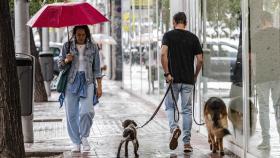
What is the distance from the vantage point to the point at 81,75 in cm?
962

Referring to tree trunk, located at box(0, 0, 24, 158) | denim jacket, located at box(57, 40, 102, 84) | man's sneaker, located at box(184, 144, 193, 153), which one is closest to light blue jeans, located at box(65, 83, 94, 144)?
denim jacket, located at box(57, 40, 102, 84)

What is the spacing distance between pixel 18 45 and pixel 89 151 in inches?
86.2

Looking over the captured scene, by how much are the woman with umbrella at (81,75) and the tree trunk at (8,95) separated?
1692 millimetres

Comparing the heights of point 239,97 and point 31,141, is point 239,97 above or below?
above

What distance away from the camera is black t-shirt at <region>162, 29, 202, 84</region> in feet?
31.0

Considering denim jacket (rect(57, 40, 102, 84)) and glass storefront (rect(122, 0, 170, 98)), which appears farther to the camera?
glass storefront (rect(122, 0, 170, 98))

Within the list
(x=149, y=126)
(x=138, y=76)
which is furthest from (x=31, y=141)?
(x=138, y=76)

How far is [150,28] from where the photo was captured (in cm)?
1845

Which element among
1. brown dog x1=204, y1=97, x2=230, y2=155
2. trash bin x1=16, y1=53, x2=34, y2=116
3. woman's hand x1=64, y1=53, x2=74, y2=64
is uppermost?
woman's hand x1=64, y1=53, x2=74, y2=64

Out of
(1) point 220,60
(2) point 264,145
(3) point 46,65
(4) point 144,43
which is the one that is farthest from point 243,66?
(3) point 46,65

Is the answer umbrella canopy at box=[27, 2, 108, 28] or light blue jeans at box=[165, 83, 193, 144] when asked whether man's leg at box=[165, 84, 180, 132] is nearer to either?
light blue jeans at box=[165, 83, 193, 144]

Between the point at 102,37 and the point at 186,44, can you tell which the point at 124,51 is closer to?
the point at 102,37

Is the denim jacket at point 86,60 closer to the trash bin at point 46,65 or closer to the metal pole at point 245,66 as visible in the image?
the metal pole at point 245,66

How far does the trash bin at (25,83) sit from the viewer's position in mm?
10195
